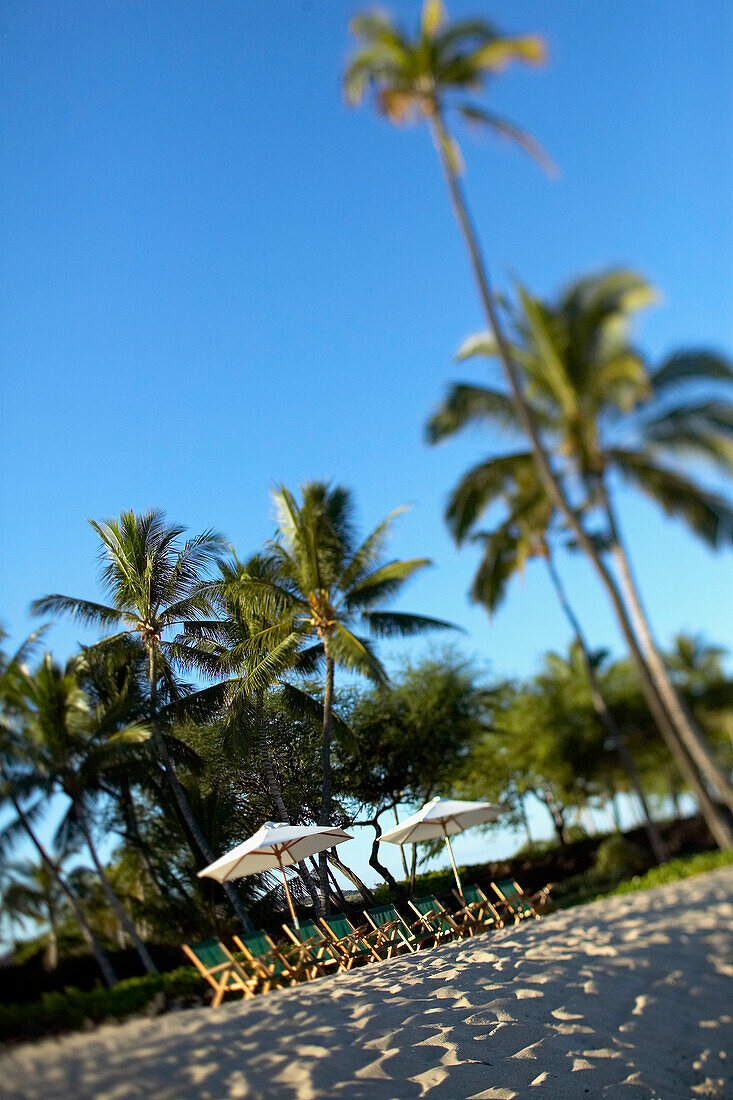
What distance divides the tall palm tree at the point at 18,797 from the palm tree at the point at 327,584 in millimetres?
1793

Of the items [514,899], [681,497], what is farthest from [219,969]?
[681,497]

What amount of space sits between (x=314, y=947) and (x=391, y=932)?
83cm

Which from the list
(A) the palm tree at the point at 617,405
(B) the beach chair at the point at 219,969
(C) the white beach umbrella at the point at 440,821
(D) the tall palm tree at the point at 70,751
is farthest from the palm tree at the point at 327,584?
(A) the palm tree at the point at 617,405

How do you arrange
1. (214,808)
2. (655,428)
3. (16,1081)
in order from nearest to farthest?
(16,1081), (214,808), (655,428)

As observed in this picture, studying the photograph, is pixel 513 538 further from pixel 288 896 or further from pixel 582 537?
pixel 288 896

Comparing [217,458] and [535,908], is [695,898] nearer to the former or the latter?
[535,908]

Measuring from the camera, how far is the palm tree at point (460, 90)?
13.1 metres

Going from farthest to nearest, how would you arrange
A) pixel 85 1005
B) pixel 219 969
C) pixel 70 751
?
pixel 219 969
pixel 70 751
pixel 85 1005

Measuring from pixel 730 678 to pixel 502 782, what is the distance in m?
12.1

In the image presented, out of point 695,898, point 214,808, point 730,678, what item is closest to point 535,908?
point 695,898

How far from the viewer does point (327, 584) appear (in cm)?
805

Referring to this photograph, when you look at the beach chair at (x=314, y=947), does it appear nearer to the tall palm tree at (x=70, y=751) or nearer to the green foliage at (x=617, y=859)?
the tall palm tree at (x=70, y=751)

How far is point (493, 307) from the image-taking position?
13805 millimetres

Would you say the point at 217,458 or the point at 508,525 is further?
the point at 508,525
